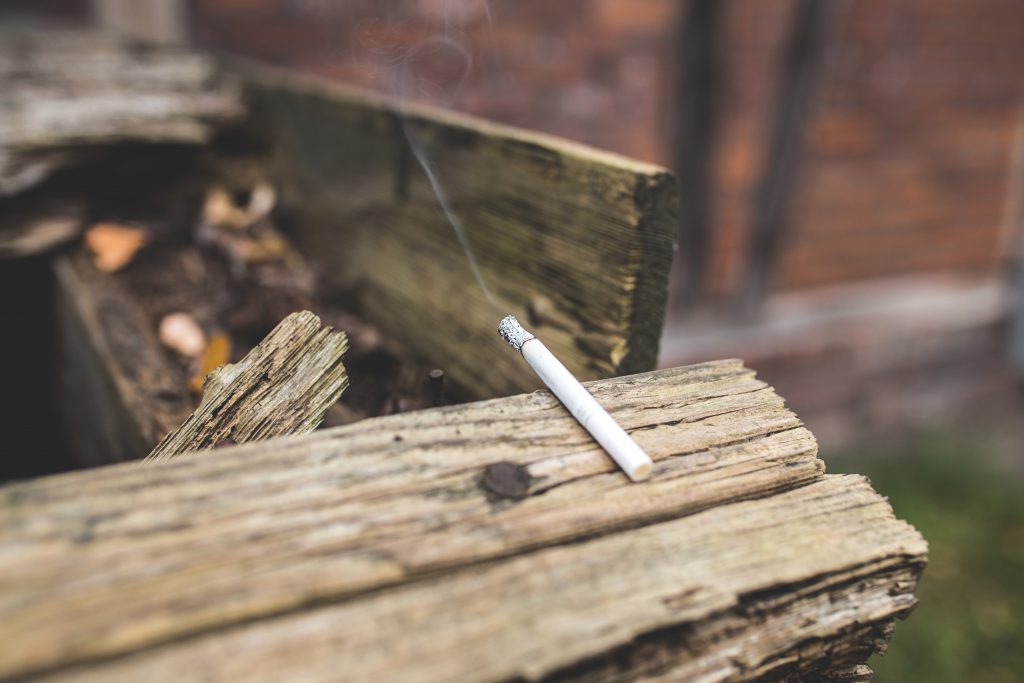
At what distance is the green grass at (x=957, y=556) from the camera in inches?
108

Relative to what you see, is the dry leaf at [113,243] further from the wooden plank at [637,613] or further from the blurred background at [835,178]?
the wooden plank at [637,613]

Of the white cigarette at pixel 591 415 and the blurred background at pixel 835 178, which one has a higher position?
the blurred background at pixel 835 178

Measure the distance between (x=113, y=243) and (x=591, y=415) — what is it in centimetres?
124

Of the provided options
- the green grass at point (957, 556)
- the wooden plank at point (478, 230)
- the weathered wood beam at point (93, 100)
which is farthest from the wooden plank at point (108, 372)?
the green grass at point (957, 556)

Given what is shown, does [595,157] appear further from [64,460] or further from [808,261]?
[808,261]

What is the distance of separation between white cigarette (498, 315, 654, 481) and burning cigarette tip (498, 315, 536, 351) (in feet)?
0.08

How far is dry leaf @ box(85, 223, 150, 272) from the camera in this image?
60.0 inches

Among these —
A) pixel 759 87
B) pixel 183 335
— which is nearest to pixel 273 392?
pixel 183 335

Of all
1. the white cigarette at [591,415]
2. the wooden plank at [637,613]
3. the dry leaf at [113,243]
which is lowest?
the wooden plank at [637,613]

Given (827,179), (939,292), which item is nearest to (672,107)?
(827,179)

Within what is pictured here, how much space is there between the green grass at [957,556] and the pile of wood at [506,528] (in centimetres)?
239

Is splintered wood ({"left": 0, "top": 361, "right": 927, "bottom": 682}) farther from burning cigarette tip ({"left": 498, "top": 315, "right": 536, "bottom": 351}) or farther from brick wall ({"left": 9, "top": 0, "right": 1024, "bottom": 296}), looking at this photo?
brick wall ({"left": 9, "top": 0, "right": 1024, "bottom": 296})

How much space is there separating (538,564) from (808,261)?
3589mm

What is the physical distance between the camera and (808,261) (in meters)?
3.83
